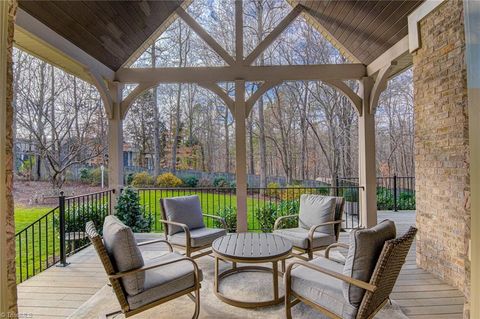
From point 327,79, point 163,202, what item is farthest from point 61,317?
point 327,79

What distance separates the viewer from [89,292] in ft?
9.58

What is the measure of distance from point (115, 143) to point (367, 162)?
471cm

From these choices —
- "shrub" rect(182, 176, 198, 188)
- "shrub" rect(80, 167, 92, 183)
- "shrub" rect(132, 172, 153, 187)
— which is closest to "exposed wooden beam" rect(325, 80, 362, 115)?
"shrub" rect(182, 176, 198, 188)

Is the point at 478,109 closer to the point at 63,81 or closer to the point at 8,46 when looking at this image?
the point at 8,46

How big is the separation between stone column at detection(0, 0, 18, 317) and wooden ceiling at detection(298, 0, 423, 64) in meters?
4.19

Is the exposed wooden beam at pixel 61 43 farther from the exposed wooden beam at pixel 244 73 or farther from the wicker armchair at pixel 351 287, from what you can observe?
the wicker armchair at pixel 351 287

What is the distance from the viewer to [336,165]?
30.0ft

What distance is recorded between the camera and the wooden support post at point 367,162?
486 centimetres

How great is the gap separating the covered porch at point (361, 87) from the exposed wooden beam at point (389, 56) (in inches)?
0.6

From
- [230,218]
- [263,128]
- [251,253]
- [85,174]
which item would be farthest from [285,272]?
[85,174]

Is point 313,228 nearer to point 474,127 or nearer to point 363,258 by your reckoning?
point 363,258

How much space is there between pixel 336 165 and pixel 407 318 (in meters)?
7.12

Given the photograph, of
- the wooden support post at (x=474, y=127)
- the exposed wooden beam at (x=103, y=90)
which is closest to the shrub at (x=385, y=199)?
the exposed wooden beam at (x=103, y=90)

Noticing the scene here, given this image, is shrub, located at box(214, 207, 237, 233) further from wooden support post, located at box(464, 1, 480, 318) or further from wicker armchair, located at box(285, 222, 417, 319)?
wooden support post, located at box(464, 1, 480, 318)
